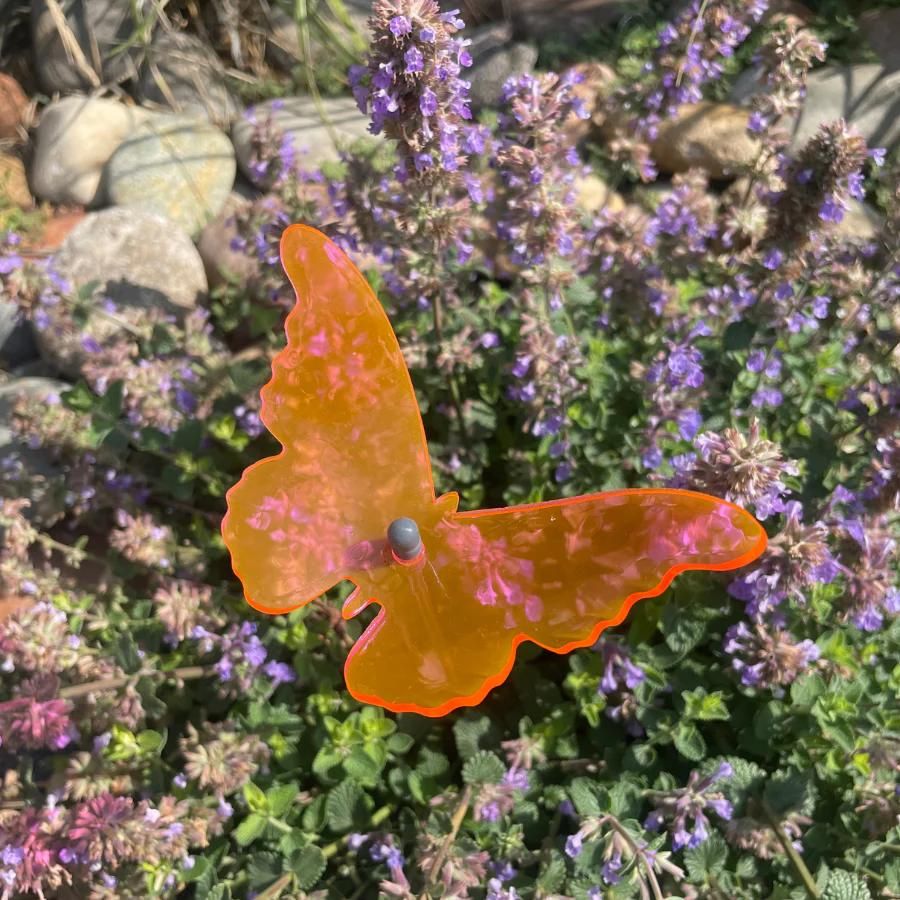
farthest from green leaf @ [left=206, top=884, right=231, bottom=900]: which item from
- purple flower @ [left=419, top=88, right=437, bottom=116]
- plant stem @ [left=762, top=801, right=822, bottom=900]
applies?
purple flower @ [left=419, top=88, right=437, bottom=116]

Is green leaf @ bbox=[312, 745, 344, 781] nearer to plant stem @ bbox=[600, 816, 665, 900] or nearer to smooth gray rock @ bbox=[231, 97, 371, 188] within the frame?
plant stem @ bbox=[600, 816, 665, 900]

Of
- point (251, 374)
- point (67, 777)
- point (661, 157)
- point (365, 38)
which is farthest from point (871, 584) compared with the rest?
point (365, 38)

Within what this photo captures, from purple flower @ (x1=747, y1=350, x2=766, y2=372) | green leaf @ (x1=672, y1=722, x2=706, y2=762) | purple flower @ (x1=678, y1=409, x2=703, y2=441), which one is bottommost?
green leaf @ (x1=672, y1=722, x2=706, y2=762)

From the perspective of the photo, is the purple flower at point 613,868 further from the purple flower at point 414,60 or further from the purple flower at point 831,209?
the purple flower at point 414,60

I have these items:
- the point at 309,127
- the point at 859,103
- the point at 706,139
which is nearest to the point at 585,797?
the point at 706,139

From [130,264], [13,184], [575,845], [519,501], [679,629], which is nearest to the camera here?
[575,845]

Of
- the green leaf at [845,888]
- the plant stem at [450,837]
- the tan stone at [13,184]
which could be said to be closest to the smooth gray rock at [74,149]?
the tan stone at [13,184]

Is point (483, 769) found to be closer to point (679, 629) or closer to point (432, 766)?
point (432, 766)
